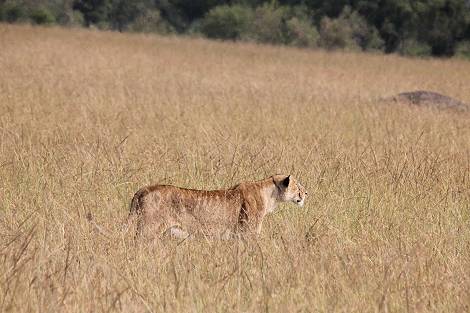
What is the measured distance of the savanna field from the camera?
3.86 metres

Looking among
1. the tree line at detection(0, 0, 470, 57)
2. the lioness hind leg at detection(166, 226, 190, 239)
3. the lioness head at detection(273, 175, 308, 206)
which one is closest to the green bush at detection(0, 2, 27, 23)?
the tree line at detection(0, 0, 470, 57)

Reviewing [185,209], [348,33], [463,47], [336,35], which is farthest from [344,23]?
[185,209]

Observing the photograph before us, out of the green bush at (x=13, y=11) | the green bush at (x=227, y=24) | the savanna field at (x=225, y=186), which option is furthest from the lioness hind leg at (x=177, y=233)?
the green bush at (x=227, y=24)

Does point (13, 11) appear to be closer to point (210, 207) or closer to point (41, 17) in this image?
point (41, 17)

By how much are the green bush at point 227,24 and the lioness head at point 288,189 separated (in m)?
38.3

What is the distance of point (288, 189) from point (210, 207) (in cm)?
71

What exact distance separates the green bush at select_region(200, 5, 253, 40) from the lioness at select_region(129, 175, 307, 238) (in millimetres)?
38335

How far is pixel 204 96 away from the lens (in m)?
13.1

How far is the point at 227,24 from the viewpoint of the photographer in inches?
1722

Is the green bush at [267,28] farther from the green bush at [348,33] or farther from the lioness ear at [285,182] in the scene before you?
the lioness ear at [285,182]

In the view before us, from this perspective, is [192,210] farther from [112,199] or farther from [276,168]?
[276,168]

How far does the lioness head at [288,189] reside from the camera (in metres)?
5.57

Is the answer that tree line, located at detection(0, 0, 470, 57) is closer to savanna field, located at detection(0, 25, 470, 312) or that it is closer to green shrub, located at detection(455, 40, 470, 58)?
green shrub, located at detection(455, 40, 470, 58)

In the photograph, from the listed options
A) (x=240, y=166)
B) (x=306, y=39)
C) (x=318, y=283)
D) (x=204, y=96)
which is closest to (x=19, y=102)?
(x=204, y=96)
